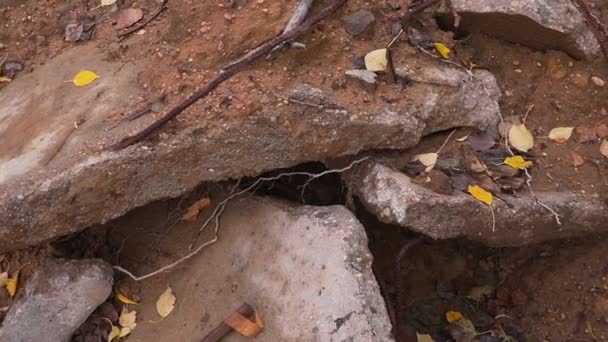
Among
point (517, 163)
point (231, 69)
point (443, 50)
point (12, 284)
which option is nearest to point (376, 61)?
point (443, 50)

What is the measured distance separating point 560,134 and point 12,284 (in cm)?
190

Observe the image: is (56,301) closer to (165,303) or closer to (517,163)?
(165,303)

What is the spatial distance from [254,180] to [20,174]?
71 cm

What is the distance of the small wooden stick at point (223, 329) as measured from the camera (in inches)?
89.0

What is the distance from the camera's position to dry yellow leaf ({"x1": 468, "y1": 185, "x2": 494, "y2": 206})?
7.43 feet

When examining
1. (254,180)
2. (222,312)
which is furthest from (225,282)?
(254,180)

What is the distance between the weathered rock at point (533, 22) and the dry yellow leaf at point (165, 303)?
1288 millimetres

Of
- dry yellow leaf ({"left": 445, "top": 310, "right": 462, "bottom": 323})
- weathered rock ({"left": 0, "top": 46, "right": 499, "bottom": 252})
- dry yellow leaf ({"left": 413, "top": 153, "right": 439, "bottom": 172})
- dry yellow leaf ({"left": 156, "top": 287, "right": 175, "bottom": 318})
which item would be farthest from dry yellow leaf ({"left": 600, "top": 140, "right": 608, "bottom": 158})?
dry yellow leaf ({"left": 156, "top": 287, "right": 175, "bottom": 318})

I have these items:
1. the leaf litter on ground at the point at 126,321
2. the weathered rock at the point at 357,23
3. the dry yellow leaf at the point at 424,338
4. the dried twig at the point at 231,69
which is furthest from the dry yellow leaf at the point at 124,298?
the weathered rock at the point at 357,23

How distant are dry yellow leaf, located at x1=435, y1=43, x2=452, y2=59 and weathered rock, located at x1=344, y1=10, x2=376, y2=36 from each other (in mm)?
238

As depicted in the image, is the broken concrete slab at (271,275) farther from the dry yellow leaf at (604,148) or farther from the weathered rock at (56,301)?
the dry yellow leaf at (604,148)

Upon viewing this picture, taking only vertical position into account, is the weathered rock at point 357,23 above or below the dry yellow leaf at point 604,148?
above

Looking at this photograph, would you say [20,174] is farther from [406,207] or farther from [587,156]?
[587,156]

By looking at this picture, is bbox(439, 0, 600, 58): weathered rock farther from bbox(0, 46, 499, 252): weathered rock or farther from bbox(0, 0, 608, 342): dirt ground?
bbox(0, 46, 499, 252): weathered rock
